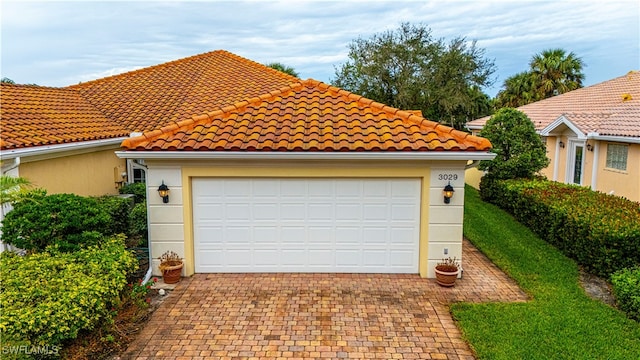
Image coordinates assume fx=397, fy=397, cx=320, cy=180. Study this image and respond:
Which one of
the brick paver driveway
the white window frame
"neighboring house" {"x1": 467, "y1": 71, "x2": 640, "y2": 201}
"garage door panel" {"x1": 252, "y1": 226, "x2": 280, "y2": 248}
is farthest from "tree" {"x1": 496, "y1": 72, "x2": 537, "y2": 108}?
"garage door panel" {"x1": 252, "y1": 226, "x2": 280, "y2": 248}

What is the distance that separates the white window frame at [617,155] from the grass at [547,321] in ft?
23.1

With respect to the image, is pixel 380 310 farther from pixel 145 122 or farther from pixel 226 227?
pixel 145 122

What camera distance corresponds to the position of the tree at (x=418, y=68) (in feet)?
93.6

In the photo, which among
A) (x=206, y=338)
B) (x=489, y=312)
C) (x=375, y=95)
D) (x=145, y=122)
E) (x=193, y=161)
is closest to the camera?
(x=206, y=338)

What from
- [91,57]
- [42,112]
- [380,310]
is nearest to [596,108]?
[380,310]

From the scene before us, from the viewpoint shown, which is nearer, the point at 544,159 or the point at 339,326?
the point at 339,326

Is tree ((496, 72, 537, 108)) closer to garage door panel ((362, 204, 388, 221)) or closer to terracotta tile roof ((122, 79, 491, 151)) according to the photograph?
terracotta tile roof ((122, 79, 491, 151))

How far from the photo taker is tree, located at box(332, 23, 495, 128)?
28516 millimetres

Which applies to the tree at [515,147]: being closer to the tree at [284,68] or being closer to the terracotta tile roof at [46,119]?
the terracotta tile roof at [46,119]

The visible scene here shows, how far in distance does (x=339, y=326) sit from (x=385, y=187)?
11.3 feet

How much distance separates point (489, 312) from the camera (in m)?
7.22

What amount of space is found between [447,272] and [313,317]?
321 centimetres

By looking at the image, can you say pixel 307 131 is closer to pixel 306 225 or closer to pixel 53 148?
pixel 306 225

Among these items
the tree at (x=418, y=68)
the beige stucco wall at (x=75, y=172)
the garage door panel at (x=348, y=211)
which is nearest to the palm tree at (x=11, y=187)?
the beige stucco wall at (x=75, y=172)
